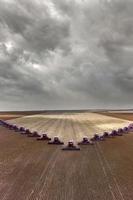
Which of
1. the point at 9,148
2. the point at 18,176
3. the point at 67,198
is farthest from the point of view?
the point at 9,148

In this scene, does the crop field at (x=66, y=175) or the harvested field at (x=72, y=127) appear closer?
the crop field at (x=66, y=175)

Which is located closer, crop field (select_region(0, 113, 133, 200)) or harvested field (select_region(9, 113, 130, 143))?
crop field (select_region(0, 113, 133, 200))

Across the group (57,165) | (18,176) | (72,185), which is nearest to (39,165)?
(57,165)

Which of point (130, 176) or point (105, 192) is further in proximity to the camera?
point (130, 176)

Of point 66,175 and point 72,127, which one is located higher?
point 72,127

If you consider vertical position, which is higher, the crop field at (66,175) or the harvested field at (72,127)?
the harvested field at (72,127)

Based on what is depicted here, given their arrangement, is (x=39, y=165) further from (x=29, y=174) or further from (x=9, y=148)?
(x=9, y=148)

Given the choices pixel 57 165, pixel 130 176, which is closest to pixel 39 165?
pixel 57 165

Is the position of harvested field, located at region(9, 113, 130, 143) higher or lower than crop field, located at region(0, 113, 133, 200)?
higher

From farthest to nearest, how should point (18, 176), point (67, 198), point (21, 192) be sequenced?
point (18, 176) < point (21, 192) < point (67, 198)

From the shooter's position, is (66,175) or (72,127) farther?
(72,127)
